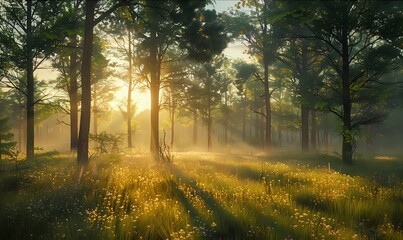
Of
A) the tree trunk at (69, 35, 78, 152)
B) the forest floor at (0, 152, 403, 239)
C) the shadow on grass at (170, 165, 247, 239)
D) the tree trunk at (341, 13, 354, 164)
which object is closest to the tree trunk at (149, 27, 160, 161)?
the tree trunk at (69, 35, 78, 152)

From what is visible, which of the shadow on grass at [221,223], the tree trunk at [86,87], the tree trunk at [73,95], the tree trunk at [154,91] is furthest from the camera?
the tree trunk at [73,95]

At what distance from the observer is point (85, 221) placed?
201 inches

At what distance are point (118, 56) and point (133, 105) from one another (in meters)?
8.76

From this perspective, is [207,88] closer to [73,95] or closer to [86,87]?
[73,95]

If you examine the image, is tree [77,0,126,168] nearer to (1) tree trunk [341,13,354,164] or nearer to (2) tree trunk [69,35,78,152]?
(1) tree trunk [341,13,354,164]

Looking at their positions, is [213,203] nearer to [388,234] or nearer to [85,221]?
[85,221]

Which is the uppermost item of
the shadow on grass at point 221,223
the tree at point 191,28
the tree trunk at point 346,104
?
the tree at point 191,28

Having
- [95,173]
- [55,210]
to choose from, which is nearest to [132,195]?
[55,210]

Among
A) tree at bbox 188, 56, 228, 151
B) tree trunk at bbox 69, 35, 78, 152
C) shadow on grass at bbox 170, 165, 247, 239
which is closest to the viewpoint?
shadow on grass at bbox 170, 165, 247, 239

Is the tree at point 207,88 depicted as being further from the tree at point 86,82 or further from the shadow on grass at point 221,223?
the shadow on grass at point 221,223

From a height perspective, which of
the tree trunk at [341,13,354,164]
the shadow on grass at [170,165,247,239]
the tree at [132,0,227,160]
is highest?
the tree at [132,0,227,160]

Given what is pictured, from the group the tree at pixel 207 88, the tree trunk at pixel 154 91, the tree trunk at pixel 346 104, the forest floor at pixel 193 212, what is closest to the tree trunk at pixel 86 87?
the forest floor at pixel 193 212

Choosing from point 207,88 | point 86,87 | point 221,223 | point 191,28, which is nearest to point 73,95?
point 86,87

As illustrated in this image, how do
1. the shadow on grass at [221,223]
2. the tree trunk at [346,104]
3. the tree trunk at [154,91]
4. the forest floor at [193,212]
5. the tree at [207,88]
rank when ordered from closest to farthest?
the forest floor at [193,212] → the shadow on grass at [221,223] → the tree trunk at [346,104] → the tree trunk at [154,91] → the tree at [207,88]
